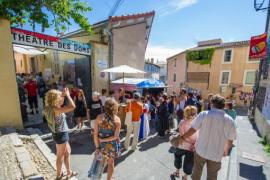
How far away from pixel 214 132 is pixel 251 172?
7.83 ft

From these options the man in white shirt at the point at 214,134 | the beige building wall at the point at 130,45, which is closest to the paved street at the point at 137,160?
the man in white shirt at the point at 214,134

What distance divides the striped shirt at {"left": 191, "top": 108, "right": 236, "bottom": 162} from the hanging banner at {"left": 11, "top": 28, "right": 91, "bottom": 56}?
6.10m

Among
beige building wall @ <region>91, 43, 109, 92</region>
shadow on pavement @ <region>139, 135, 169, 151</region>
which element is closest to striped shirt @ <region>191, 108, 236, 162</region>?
shadow on pavement @ <region>139, 135, 169, 151</region>

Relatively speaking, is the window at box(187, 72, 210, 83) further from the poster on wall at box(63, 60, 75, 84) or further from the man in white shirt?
the man in white shirt

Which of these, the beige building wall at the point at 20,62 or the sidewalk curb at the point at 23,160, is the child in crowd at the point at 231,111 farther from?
the beige building wall at the point at 20,62

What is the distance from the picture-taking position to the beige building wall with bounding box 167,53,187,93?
26250mm

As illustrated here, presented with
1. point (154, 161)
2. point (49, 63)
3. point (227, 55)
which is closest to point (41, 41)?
point (154, 161)

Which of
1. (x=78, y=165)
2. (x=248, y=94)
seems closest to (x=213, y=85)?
(x=248, y=94)

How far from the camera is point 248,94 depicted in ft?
64.7

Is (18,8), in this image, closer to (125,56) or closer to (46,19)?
(46,19)

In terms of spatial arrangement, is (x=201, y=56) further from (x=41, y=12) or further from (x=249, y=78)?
(x=41, y=12)

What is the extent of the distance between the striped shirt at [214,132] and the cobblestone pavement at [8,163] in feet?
11.0

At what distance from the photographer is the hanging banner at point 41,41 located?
5.32 metres

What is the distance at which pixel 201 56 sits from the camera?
23250mm
